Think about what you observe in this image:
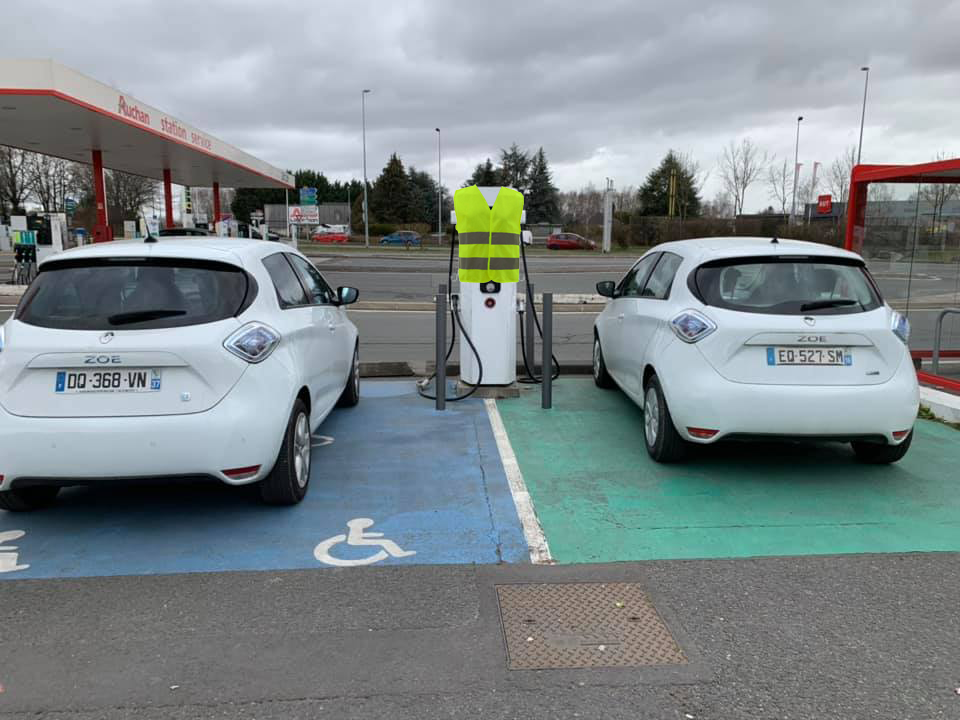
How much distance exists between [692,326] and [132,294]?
3478 mm

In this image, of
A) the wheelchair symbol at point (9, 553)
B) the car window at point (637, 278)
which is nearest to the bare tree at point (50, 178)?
the car window at point (637, 278)

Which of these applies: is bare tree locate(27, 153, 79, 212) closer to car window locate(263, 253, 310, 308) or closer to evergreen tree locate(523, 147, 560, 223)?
evergreen tree locate(523, 147, 560, 223)

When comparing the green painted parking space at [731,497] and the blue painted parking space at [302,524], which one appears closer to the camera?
the blue painted parking space at [302,524]

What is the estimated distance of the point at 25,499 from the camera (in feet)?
14.8

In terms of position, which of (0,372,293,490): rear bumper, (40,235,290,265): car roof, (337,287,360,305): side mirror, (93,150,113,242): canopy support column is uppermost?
(93,150,113,242): canopy support column

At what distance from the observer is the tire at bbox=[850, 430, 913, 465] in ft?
17.0

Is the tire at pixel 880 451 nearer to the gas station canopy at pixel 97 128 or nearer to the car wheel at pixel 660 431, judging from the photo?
the car wheel at pixel 660 431

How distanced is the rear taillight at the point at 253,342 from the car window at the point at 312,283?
1409mm

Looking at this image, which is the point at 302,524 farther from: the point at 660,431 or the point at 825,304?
the point at 825,304

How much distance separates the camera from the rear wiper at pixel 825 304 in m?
4.95

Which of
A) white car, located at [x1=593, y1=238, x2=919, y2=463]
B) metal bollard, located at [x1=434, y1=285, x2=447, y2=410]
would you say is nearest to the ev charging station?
metal bollard, located at [x1=434, y1=285, x2=447, y2=410]

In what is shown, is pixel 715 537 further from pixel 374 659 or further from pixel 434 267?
pixel 434 267

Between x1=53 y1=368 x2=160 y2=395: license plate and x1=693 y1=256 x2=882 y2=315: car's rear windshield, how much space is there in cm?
354

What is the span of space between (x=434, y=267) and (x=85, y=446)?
27.5 m
